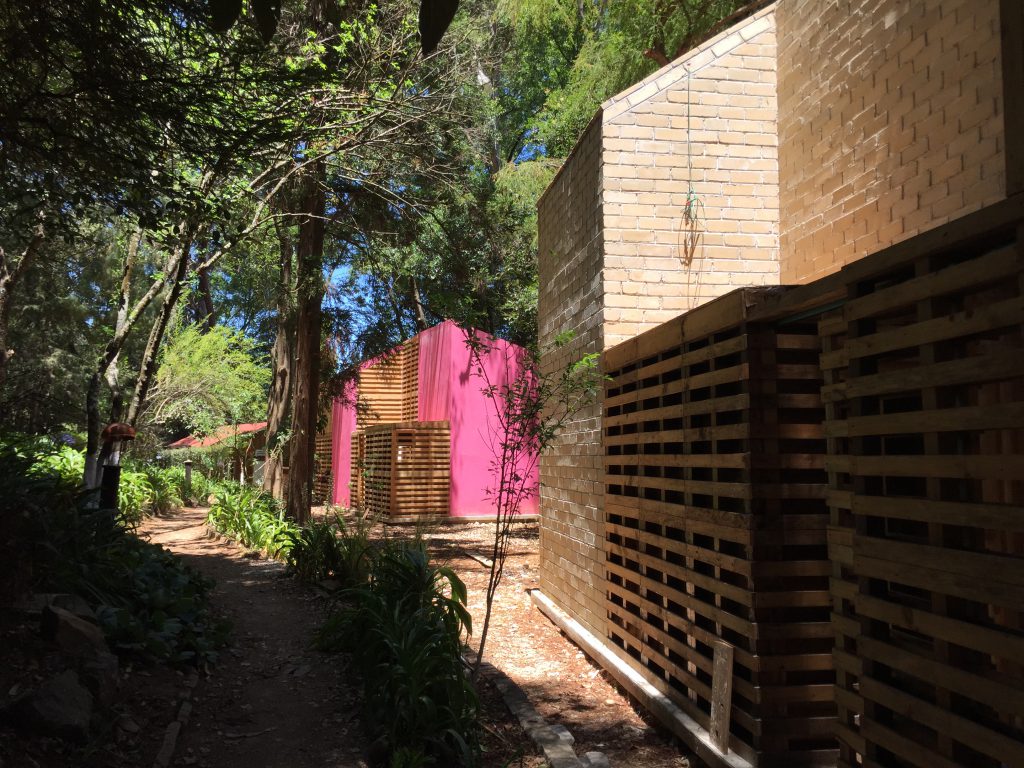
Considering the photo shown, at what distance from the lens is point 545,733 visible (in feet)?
15.3

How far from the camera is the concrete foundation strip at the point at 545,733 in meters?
4.27

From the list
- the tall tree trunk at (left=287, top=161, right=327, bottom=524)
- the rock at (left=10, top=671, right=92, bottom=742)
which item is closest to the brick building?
the rock at (left=10, top=671, right=92, bottom=742)

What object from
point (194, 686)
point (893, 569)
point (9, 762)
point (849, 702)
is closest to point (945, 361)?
point (893, 569)

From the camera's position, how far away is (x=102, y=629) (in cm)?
483

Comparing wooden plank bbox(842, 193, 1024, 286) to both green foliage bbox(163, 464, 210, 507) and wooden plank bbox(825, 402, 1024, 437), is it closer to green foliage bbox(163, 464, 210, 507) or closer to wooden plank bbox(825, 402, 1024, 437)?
wooden plank bbox(825, 402, 1024, 437)

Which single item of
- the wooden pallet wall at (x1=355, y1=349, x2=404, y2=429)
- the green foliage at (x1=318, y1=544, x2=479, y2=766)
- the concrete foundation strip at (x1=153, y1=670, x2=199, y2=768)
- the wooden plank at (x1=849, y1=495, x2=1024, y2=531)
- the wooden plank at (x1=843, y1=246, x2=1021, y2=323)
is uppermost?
the wooden pallet wall at (x1=355, y1=349, x2=404, y2=429)

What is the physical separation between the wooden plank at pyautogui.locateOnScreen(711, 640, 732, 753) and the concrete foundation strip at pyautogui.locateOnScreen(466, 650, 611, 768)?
65cm

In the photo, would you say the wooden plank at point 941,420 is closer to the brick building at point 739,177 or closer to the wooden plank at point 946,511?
the wooden plank at point 946,511

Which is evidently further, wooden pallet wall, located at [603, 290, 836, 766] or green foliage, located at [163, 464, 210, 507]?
green foliage, located at [163, 464, 210, 507]

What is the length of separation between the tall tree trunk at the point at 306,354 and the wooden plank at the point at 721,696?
30.9ft

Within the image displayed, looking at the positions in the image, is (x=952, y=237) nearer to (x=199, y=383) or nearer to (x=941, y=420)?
(x=941, y=420)

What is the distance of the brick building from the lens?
16.0 feet

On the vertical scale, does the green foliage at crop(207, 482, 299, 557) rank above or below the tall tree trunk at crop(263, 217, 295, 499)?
below

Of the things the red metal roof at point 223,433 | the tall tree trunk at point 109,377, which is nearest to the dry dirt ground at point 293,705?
the tall tree trunk at point 109,377
